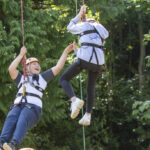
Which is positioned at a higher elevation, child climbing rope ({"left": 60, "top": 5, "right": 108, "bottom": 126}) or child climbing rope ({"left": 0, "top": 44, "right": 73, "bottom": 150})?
child climbing rope ({"left": 60, "top": 5, "right": 108, "bottom": 126})

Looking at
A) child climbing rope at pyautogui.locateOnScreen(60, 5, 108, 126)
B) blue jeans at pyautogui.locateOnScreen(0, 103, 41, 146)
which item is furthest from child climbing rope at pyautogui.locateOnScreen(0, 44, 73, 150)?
child climbing rope at pyautogui.locateOnScreen(60, 5, 108, 126)

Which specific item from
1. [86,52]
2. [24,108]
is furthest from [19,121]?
[86,52]

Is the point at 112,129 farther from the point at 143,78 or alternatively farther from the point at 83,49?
the point at 83,49

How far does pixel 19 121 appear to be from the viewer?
16.7 feet

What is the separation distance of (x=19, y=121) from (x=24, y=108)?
0.68 ft

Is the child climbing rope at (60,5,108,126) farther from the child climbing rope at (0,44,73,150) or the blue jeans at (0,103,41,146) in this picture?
the blue jeans at (0,103,41,146)

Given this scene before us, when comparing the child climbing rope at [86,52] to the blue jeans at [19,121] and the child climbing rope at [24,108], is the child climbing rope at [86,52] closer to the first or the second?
the child climbing rope at [24,108]

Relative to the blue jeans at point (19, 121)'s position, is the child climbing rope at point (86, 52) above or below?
above

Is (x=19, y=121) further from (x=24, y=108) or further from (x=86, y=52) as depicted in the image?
(x=86, y=52)

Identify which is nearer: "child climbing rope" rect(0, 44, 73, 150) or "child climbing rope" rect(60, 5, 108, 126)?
"child climbing rope" rect(0, 44, 73, 150)

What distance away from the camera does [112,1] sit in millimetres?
12547

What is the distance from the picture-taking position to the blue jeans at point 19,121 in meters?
5.02

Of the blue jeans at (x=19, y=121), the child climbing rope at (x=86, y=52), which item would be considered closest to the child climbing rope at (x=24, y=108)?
the blue jeans at (x=19, y=121)

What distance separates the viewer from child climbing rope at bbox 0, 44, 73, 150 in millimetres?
5016
